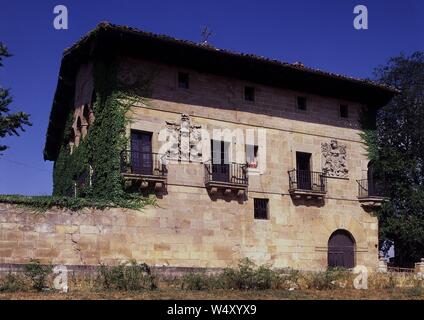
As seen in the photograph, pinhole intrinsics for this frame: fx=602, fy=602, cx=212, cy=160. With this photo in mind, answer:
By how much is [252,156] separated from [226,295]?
11.1 m

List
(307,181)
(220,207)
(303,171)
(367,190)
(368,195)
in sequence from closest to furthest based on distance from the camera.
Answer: (220,207), (303,171), (307,181), (368,195), (367,190)

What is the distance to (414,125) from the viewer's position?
35.9 metres

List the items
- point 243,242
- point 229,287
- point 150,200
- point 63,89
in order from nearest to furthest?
point 229,287
point 150,200
point 243,242
point 63,89

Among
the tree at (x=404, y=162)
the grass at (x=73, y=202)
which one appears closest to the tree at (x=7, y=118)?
the grass at (x=73, y=202)

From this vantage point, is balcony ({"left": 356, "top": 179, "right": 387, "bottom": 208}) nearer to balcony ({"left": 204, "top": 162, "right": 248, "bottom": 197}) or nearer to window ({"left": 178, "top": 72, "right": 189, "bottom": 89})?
balcony ({"left": 204, "top": 162, "right": 248, "bottom": 197})

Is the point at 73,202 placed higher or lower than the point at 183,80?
lower

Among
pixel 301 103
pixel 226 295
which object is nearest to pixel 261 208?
pixel 301 103

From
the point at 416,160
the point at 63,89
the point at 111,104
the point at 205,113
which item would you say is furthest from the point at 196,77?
the point at 416,160

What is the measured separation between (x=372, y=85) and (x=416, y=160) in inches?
347

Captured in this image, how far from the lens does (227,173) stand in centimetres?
2542

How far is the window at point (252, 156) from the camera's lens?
26203 millimetres

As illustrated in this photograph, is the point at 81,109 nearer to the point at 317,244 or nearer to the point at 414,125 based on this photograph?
the point at 317,244

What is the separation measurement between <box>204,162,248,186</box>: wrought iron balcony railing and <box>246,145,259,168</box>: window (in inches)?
19.0

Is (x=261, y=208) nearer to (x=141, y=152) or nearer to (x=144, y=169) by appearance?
(x=144, y=169)
